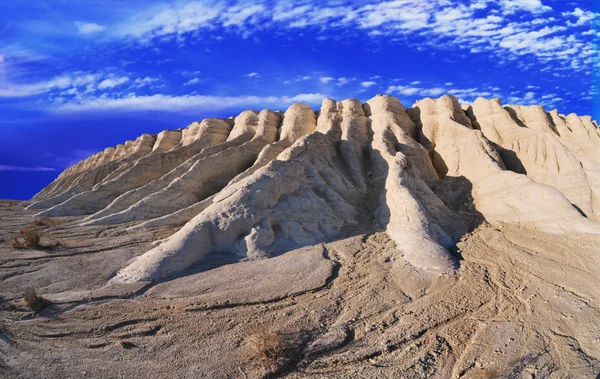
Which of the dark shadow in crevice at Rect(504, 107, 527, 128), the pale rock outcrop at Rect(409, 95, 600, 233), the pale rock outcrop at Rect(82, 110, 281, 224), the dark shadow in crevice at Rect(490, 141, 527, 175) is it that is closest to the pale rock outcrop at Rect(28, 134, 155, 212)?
the pale rock outcrop at Rect(82, 110, 281, 224)

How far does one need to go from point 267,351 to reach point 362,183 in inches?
355

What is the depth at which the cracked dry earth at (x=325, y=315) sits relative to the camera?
6.00 meters

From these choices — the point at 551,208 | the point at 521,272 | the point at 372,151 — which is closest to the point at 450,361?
the point at 521,272

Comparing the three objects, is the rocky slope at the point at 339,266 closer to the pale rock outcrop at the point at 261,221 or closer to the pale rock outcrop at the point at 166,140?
the pale rock outcrop at the point at 261,221

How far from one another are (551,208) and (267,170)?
786 centimetres

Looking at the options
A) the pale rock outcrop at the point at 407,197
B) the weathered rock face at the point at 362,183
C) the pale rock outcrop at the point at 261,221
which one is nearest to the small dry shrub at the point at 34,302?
the pale rock outcrop at the point at 261,221

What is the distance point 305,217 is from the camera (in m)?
11.2

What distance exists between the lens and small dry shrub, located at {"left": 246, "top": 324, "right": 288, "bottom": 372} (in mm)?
5905

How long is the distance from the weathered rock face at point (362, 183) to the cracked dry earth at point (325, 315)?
69 cm

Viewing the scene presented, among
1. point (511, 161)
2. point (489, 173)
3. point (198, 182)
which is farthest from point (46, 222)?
point (511, 161)

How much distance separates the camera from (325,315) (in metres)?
7.31

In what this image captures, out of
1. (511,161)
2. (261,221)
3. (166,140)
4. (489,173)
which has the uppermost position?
(166,140)

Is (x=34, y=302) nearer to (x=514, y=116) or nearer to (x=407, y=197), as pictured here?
(x=407, y=197)

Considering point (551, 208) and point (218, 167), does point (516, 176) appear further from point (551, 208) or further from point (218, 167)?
point (218, 167)
